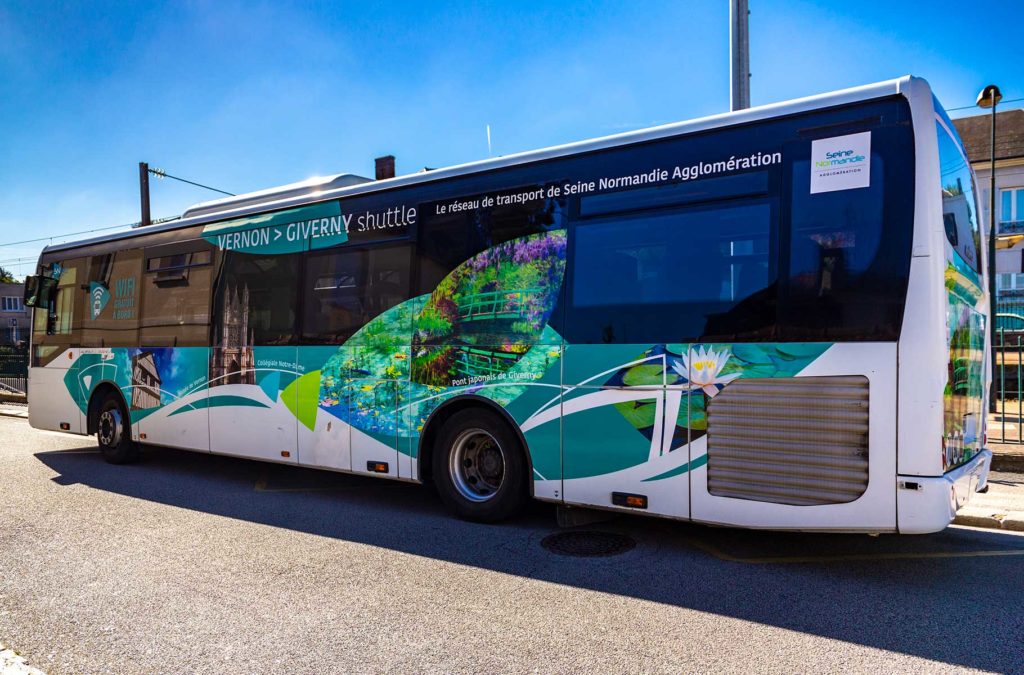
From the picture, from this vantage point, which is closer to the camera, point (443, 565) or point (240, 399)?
point (443, 565)

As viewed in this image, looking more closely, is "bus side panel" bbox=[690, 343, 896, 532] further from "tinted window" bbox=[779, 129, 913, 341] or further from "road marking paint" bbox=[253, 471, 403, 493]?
"road marking paint" bbox=[253, 471, 403, 493]

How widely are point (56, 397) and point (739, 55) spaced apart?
11204mm

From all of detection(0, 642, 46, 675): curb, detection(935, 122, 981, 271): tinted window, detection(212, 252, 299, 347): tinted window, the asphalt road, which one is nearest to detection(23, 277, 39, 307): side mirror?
detection(212, 252, 299, 347): tinted window

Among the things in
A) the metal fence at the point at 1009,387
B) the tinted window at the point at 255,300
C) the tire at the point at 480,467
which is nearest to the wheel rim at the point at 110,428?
the tinted window at the point at 255,300

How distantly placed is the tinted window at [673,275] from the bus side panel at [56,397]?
8632mm

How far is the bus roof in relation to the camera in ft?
16.3

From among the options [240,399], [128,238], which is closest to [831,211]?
[240,399]

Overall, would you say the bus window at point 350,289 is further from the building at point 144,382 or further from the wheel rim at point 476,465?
the building at point 144,382

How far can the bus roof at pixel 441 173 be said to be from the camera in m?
4.97

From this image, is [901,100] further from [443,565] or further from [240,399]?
[240,399]

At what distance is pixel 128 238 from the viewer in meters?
10.3

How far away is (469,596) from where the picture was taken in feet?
15.4

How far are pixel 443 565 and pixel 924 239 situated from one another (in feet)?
13.0

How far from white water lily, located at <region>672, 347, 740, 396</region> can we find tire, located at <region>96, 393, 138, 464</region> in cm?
819
